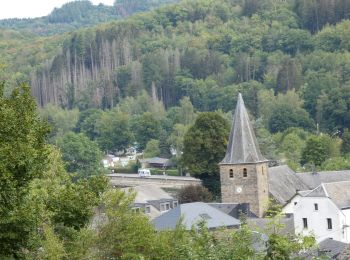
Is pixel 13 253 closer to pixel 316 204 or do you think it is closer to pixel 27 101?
pixel 27 101

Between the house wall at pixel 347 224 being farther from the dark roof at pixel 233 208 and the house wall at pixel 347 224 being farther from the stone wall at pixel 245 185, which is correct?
the stone wall at pixel 245 185

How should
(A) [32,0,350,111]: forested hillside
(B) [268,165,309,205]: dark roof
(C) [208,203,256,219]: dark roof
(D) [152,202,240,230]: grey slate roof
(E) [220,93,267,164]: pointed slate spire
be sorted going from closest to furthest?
(D) [152,202,240,230]: grey slate roof
(C) [208,203,256,219]: dark roof
(E) [220,93,267,164]: pointed slate spire
(B) [268,165,309,205]: dark roof
(A) [32,0,350,111]: forested hillside

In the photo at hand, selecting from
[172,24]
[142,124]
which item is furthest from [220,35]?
[142,124]

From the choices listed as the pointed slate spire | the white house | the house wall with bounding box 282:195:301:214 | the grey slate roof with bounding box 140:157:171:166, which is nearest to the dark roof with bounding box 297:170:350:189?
the pointed slate spire

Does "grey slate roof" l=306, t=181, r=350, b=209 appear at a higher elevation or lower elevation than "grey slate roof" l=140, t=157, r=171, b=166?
higher

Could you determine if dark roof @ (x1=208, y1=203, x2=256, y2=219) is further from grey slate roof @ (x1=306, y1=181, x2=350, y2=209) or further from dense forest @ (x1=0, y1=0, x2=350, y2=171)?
dense forest @ (x1=0, y1=0, x2=350, y2=171)

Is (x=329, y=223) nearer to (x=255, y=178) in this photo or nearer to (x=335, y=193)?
(x=335, y=193)

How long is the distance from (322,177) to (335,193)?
12.5 m

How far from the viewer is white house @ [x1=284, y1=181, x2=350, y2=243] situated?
4681 cm

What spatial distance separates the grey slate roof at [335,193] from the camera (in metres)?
47.4

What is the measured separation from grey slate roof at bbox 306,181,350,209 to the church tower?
309 inches

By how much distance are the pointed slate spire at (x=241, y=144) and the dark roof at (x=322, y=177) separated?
408cm

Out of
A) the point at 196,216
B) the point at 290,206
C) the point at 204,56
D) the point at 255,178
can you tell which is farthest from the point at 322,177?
the point at 204,56

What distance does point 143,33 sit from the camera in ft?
611
